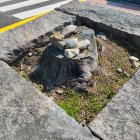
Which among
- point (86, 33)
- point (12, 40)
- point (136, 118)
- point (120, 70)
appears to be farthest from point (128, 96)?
point (12, 40)

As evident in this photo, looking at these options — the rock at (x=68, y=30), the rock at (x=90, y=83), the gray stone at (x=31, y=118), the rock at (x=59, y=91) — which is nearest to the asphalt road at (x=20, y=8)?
the rock at (x=68, y=30)

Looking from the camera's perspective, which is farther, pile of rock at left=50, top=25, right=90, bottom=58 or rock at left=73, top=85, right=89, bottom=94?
pile of rock at left=50, top=25, right=90, bottom=58

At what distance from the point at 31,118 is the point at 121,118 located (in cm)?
97

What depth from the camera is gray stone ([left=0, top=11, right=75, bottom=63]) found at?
13.4 feet

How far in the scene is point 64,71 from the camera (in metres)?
3.79

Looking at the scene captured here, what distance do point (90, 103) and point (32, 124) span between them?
0.91 m

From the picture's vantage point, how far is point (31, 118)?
2.91 m

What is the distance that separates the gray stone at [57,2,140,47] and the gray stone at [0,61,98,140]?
202 centimetres

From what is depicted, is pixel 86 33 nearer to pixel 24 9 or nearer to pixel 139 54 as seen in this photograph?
pixel 139 54

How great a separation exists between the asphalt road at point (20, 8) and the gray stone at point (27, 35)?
2.84m

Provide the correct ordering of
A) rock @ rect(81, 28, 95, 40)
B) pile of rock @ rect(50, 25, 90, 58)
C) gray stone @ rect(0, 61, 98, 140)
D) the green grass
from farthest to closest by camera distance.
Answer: rock @ rect(81, 28, 95, 40) → pile of rock @ rect(50, 25, 90, 58) → the green grass → gray stone @ rect(0, 61, 98, 140)

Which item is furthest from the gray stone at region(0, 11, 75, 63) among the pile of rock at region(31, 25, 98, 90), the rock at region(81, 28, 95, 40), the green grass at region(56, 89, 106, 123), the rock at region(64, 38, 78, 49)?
the green grass at region(56, 89, 106, 123)

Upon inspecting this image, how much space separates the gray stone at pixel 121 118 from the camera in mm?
2797

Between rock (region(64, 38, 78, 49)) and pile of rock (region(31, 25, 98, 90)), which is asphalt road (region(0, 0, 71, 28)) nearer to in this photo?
pile of rock (region(31, 25, 98, 90))
